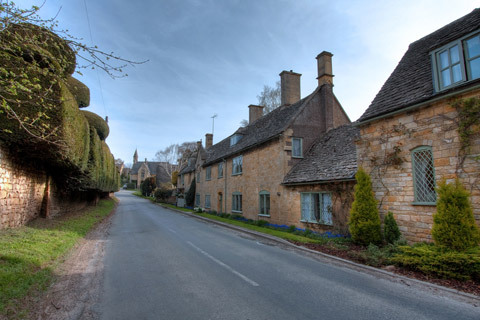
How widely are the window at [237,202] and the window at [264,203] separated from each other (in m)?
3.50

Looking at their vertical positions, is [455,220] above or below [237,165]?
below

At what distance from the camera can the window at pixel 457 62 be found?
26.8 ft

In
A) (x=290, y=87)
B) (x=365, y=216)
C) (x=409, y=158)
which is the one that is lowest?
(x=365, y=216)

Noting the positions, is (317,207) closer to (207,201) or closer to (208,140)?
(207,201)

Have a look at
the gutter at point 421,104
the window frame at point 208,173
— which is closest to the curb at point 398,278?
the gutter at point 421,104

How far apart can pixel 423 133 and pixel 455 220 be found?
10.3 feet

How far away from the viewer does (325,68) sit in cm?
1903

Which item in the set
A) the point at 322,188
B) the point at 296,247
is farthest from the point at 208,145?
the point at 296,247

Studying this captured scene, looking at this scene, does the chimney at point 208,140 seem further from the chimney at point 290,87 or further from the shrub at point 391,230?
the shrub at point 391,230

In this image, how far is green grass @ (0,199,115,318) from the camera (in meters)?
4.93

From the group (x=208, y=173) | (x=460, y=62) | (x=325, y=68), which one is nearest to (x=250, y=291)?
(x=460, y=62)

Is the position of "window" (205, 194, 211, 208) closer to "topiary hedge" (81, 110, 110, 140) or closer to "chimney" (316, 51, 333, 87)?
"topiary hedge" (81, 110, 110, 140)

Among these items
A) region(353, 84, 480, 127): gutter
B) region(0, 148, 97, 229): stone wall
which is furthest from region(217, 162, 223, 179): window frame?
region(353, 84, 480, 127): gutter

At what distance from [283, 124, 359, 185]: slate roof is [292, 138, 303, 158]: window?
0.50 meters
